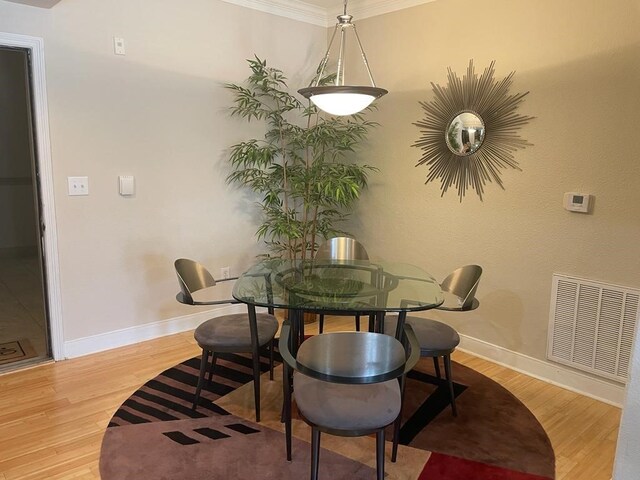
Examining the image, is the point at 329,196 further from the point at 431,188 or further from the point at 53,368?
the point at 53,368

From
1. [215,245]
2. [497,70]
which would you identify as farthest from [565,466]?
[215,245]

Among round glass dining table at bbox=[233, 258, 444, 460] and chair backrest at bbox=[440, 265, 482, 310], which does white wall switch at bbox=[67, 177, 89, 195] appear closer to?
round glass dining table at bbox=[233, 258, 444, 460]

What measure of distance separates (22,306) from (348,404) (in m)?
3.82

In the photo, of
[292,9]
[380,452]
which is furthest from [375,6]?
[380,452]

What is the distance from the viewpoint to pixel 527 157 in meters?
3.08

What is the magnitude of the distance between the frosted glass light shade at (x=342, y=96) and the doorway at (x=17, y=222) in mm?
2807

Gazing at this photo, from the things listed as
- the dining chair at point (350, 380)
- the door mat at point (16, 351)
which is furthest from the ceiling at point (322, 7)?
the door mat at point (16, 351)

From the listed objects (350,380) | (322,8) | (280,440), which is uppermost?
(322,8)

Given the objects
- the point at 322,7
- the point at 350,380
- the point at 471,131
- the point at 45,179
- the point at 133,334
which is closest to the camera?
the point at 350,380

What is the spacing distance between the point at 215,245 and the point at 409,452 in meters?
2.35

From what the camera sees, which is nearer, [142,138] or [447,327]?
[447,327]

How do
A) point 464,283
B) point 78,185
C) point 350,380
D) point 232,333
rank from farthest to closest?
point 78,185 < point 464,283 < point 232,333 < point 350,380

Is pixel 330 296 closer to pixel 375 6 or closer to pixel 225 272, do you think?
pixel 225 272

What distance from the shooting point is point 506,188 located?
3.22m
